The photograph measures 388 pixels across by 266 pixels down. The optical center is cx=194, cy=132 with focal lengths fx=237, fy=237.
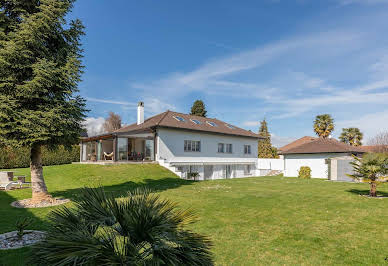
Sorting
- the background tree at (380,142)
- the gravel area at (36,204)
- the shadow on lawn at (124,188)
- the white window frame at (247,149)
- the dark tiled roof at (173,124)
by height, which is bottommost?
the shadow on lawn at (124,188)

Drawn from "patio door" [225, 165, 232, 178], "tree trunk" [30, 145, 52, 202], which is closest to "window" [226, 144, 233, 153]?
"patio door" [225, 165, 232, 178]

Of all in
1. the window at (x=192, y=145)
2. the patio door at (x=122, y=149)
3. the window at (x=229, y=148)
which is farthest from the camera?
the window at (x=229, y=148)

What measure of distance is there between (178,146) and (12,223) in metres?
20.5

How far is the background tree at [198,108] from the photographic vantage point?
54.3m

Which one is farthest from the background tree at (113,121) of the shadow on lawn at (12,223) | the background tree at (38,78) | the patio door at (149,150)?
the background tree at (38,78)

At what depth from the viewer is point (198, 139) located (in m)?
29.7

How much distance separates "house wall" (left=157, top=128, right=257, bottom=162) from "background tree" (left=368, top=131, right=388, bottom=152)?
22.2 metres

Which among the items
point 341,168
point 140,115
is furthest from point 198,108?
point 341,168

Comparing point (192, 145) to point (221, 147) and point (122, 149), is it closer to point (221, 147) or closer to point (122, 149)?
point (221, 147)

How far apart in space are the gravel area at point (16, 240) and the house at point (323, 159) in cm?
2663

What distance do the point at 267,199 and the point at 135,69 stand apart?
26.6m

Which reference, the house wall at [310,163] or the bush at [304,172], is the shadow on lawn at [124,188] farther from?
the house wall at [310,163]

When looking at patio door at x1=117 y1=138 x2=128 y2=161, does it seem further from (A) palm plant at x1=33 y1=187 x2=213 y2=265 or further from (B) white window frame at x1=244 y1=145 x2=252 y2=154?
(A) palm plant at x1=33 y1=187 x2=213 y2=265

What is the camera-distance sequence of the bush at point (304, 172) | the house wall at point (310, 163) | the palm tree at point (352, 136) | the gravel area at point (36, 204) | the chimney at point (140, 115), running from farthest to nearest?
→ the palm tree at point (352, 136) < the chimney at point (140, 115) < the bush at point (304, 172) < the house wall at point (310, 163) < the gravel area at point (36, 204)
